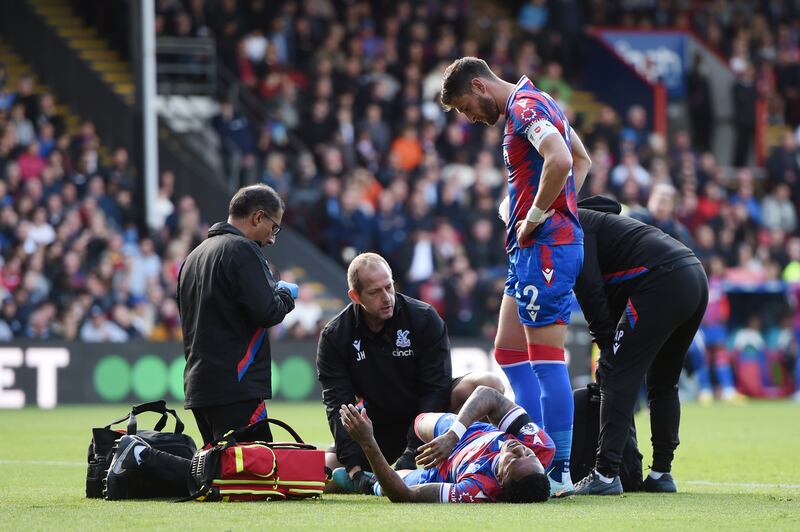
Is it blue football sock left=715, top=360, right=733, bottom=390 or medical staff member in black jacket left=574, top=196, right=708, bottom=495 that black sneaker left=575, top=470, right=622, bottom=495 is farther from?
blue football sock left=715, top=360, right=733, bottom=390

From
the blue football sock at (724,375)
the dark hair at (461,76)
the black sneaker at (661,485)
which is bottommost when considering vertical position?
the blue football sock at (724,375)

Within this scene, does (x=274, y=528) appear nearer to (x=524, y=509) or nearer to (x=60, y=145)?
(x=524, y=509)

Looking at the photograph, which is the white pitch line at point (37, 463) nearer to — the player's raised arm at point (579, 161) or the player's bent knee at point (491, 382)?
the player's bent knee at point (491, 382)

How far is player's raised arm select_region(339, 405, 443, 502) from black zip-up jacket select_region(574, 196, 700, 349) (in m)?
1.43

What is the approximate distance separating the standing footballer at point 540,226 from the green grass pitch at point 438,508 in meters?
0.62

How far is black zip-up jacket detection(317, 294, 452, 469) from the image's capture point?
8.42 meters

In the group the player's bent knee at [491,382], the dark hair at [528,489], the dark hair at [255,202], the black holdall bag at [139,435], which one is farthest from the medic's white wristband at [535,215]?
the black holdall bag at [139,435]

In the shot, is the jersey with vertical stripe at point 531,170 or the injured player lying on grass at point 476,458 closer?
the injured player lying on grass at point 476,458

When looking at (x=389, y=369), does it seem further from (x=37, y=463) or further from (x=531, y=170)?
(x=37, y=463)

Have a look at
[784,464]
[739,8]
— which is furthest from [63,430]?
[739,8]

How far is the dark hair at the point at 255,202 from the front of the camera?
8258 mm

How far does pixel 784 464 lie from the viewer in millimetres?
10297

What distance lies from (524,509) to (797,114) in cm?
2440

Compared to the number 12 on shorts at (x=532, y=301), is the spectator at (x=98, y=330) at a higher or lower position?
lower
